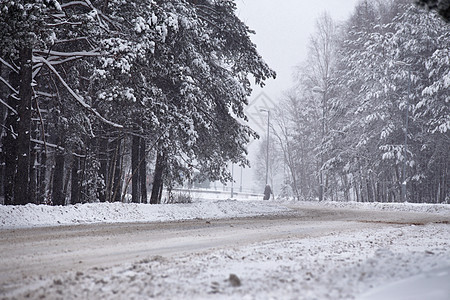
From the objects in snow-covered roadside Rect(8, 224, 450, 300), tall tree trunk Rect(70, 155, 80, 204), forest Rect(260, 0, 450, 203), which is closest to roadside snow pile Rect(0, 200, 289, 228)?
tall tree trunk Rect(70, 155, 80, 204)

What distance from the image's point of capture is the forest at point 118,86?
12055mm

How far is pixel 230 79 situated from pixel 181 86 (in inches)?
135

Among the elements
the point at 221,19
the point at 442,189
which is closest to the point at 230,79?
the point at 221,19

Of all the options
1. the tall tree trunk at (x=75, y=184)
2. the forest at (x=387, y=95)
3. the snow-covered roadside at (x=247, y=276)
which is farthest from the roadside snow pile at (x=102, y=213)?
the forest at (x=387, y=95)

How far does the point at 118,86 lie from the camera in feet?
41.3

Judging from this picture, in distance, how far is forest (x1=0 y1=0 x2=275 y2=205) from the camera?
39.5 ft

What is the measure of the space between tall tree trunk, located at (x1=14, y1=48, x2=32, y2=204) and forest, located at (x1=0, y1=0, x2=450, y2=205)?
4 centimetres

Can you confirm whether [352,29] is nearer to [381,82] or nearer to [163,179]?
[381,82]

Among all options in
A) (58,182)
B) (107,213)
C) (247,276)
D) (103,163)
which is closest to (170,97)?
(103,163)

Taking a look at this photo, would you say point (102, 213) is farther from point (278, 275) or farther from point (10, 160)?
point (278, 275)

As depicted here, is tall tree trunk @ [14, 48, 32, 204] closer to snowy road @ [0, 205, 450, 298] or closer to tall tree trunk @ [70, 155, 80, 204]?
snowy road @ [0, 205, 450, 298]

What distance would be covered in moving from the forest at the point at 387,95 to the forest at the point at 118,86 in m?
14.3

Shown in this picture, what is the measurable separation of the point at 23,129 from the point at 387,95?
25.6m

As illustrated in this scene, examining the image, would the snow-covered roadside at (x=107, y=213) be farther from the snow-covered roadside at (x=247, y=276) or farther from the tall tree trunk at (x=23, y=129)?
the snow-covered roadside at (x=247, y=276)
